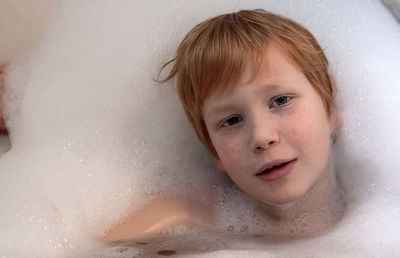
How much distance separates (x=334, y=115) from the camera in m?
0.99

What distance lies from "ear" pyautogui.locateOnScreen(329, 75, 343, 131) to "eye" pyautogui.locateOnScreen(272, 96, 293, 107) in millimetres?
153

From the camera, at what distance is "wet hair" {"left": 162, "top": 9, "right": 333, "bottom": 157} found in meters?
0.84

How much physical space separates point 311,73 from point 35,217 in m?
0.48

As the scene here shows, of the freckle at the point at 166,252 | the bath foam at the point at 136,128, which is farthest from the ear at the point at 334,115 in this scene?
the freckle at the point at 166,252

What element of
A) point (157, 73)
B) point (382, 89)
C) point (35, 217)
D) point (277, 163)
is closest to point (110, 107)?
point (157, 73)

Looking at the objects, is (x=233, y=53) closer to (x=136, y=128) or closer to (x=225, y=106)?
(x=225, y=106)

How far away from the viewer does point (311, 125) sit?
33.3 inches

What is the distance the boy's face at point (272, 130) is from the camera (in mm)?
823

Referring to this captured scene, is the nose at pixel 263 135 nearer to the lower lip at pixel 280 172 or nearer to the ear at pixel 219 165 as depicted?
the lower lip at pixel 280 172

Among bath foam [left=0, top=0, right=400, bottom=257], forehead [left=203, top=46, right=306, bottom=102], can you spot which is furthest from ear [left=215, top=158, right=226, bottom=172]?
forehead [left=203, top=46, right=306, bottom=102]

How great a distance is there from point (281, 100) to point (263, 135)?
2.7 inches

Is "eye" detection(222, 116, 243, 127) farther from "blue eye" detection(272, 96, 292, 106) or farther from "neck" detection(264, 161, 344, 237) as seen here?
"neck" detection(264, 161, 344, 237)

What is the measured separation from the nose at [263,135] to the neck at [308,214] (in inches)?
7.2

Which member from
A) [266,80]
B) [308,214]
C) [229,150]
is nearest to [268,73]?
[266,80]
